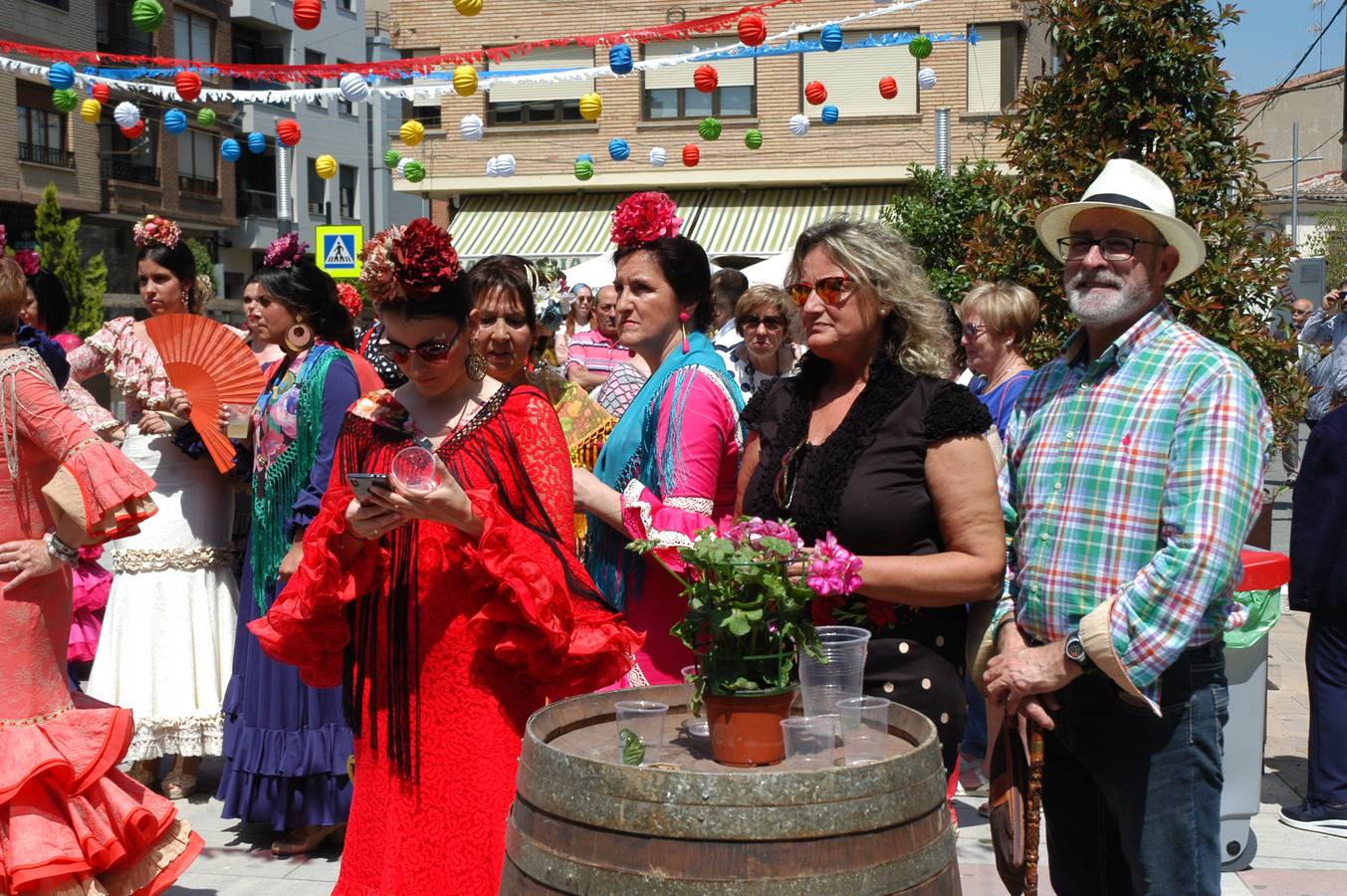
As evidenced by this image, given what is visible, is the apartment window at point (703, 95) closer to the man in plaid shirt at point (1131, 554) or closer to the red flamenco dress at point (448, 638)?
the red flamenco dress at point (448, 638)

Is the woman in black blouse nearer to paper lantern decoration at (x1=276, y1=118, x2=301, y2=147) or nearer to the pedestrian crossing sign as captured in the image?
paper lantern decoration at (x1=276, y1=118, x2=301, y2=147)

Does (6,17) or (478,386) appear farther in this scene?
(6,17)

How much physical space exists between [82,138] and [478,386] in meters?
43.0

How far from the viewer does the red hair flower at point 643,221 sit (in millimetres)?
4289

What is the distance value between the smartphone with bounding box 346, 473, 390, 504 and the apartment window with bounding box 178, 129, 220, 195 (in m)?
47.2

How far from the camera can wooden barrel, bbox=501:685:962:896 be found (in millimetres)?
2143

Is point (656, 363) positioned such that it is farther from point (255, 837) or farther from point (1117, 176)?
point (255, 837)

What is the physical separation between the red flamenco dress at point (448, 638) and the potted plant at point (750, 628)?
30.8 inches

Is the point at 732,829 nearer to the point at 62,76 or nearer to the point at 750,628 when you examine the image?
the point at 750,628

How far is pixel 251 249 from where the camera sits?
51.2 m

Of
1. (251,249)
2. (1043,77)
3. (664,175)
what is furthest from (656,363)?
(251,249)

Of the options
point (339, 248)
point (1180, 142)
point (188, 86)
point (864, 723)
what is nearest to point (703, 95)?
point (339, 248)

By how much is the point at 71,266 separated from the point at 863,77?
1778 cm

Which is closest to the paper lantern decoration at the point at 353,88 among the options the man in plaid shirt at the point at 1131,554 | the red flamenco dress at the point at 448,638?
the red flamenco dress at the point at 448,638
